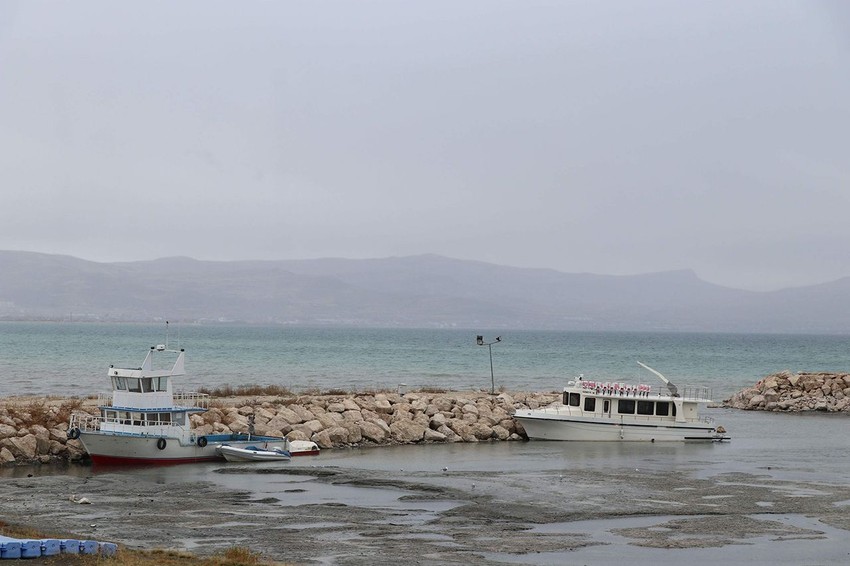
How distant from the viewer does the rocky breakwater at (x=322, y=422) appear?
40.5m

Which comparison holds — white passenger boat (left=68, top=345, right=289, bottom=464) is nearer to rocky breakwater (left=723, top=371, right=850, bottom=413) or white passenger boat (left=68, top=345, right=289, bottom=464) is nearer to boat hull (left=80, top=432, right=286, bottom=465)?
boat hull (left=80, top=432, right=286, bottom=465)

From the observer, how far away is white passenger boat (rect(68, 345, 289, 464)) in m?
39.8

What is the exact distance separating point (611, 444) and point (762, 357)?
104315mm

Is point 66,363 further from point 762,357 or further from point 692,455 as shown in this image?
point 762,357

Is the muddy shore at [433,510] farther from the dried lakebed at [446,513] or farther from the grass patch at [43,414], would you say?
the grass patch at [43,414]

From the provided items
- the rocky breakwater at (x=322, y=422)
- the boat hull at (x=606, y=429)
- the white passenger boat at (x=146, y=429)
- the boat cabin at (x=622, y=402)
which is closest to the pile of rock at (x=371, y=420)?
the rocky breakwater at (x=322, y=422)

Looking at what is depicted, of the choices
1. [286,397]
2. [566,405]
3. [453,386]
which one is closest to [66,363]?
[453,386]

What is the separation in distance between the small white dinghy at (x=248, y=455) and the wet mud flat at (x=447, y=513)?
38.9 inches

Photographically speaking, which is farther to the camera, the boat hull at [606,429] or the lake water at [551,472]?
the boat hull at [606,429]

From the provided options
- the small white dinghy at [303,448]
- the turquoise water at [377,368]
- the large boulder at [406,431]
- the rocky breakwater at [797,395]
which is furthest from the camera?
the turquoise water at [377,368]

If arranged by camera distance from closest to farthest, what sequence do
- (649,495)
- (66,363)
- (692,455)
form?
1. (649,495)
2. (692,455)
3. (66,363)

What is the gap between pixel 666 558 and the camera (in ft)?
79.6

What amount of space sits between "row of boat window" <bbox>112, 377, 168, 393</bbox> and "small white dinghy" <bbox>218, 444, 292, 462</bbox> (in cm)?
326

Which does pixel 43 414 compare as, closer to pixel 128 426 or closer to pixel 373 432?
pixel 128 426
